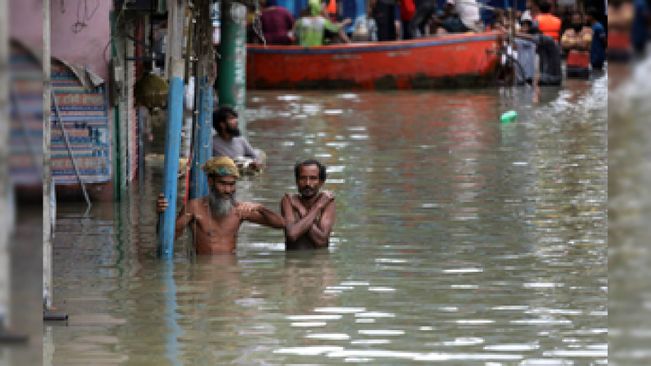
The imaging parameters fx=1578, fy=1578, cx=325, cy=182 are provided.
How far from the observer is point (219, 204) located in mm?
10891

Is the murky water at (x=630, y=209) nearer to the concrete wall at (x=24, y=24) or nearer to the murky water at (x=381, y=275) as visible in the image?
the concrete wall at (x=24, y=24)

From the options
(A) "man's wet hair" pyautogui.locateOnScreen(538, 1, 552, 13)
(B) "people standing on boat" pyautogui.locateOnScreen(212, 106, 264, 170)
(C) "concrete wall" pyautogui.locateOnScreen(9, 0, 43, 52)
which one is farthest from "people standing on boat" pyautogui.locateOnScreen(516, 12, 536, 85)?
(C) "concrete wall" pyautogui.locateOnScreen(9, 0, 43, 52)

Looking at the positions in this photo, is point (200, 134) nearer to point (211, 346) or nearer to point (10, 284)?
point (211, 346)

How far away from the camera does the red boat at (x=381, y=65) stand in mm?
29266

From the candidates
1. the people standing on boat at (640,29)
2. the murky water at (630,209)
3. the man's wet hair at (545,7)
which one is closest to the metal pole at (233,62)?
the man's wet hair at (545,7)

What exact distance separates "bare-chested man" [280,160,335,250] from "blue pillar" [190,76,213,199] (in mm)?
1504

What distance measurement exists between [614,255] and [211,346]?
17.5ft

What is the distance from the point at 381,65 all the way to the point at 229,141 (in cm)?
1394

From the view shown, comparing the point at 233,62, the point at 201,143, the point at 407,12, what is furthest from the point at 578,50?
the point at 201,143

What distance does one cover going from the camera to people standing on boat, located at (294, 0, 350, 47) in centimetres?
2953

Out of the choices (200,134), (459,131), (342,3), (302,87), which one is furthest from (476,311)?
(342,3)

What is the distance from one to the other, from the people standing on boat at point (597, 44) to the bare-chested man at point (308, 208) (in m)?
22.5

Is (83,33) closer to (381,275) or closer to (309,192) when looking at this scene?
(309,192)

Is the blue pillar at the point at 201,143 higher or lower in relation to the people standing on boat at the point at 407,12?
lower
